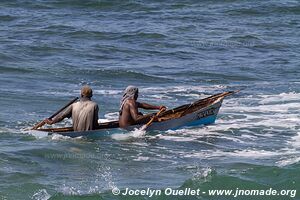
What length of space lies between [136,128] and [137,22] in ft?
66.6

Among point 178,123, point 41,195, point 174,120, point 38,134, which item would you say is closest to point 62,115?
point 38,134

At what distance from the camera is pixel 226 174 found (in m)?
14.5

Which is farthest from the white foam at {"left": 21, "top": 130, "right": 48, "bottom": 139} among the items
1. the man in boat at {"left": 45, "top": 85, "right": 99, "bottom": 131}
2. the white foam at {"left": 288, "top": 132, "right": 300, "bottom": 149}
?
the white foam at {"left": 288, "top": 132, "right": 300, "bottom": 149}

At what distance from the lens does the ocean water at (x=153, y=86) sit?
14500 millimetres

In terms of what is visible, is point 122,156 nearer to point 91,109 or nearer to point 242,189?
point 91,109

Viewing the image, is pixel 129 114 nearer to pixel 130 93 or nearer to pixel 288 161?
pixel 130 93

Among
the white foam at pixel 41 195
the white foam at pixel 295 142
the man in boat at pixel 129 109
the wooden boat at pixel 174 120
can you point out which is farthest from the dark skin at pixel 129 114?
the white foam at pixel 41 195

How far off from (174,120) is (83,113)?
Result: 233cm

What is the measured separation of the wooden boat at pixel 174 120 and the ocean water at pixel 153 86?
156 millimetres

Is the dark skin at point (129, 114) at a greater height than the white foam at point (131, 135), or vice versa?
the dark skin at point (129, 114)

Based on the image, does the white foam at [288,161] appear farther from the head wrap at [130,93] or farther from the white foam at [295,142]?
the head wrap at [130,93]

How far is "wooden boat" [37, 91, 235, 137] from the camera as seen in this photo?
1723cm

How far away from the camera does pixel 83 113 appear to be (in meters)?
17.0

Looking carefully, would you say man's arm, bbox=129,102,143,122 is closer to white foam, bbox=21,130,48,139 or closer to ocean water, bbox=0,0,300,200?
ocean water, bbox=0,0,300,200
